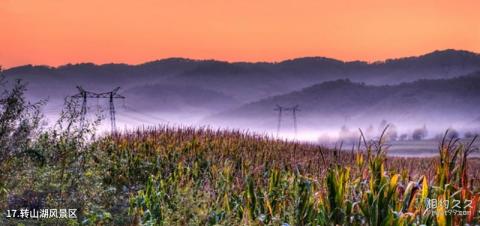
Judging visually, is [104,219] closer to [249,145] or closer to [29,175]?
[29,175]

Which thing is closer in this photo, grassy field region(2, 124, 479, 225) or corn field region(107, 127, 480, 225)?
corn field region(107, 127, 480, 225)

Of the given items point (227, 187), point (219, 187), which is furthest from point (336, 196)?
point (219, 187)

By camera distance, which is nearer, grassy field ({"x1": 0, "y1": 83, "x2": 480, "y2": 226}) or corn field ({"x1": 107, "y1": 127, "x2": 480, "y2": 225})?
corn field ({"x1": 107, "y1": 127, "x2": 480, "y2": 225})

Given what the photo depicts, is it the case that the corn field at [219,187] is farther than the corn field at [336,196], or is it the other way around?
the corn field at [219,187]

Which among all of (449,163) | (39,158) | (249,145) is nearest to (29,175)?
(39,158)

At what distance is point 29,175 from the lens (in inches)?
614

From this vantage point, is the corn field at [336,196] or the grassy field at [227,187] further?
the grassy field at [227,187]

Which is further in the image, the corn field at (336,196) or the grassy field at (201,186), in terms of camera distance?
the grassy field at (201,186)

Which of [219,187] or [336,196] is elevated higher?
[336,196]

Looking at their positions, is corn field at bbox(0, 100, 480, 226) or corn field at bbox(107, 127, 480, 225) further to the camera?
corn field at bbox(0, 100, 480, 226)

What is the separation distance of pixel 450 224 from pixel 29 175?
1024 cm

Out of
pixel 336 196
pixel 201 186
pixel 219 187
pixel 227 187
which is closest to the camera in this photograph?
pixel 336 196

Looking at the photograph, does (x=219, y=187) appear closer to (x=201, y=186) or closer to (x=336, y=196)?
(x=201, y=186)

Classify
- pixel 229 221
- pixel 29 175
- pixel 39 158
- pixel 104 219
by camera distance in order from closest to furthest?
pixel 229 221, pixel 104 219, pixel 29 175, pixel 39 158
